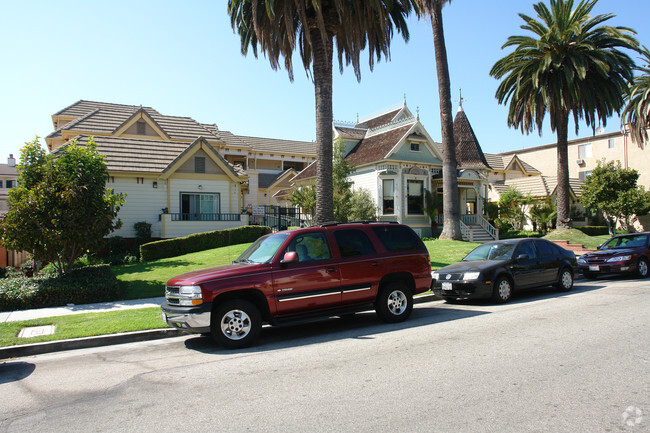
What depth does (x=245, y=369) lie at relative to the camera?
20.4 ft

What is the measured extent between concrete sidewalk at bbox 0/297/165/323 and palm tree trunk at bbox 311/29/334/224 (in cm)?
578

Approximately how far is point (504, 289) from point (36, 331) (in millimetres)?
10507

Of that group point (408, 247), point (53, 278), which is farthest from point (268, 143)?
point (408, 247)

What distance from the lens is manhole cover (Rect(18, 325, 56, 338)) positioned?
865 cm

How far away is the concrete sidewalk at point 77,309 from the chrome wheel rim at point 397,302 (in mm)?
6212

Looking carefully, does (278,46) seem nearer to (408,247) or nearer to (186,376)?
(408,247)

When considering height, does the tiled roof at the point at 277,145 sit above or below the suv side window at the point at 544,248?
above

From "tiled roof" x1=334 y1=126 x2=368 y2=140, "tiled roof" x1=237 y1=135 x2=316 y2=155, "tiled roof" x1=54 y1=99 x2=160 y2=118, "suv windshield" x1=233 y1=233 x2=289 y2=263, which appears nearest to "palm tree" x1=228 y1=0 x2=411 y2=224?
"suv windshield" x1=233 y1=233 x2=289 y2=263

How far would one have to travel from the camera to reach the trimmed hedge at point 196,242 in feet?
68.0

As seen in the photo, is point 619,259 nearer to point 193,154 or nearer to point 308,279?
point 308,279

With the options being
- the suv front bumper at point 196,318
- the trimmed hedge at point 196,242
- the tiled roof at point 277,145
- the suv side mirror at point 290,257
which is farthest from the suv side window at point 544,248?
the tiled roof at point 277,145

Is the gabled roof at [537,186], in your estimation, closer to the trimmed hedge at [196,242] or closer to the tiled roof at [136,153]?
the trimmed hedge at [196,242]

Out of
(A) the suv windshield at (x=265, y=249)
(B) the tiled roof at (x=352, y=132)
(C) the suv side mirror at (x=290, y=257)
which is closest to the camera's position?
(C) the suv side mirror at (x=290, y=257)

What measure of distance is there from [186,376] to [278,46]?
12.7 m
